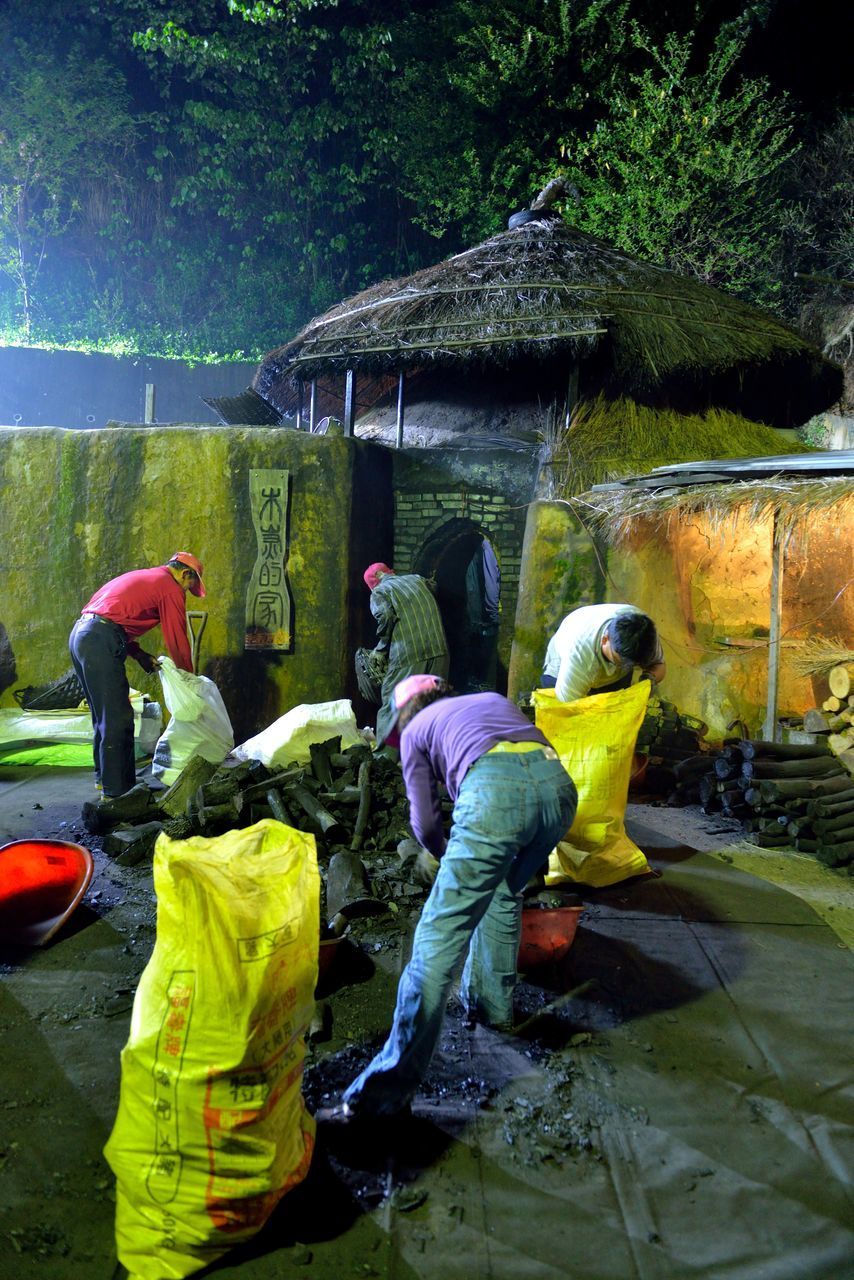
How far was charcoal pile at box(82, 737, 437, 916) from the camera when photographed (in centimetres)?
471

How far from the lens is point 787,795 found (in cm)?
572

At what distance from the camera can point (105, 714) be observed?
6.00m

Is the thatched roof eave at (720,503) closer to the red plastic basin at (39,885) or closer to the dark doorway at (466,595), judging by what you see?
the dark doorway at (466,595)

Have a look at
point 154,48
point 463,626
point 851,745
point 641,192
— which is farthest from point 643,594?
point 154,48

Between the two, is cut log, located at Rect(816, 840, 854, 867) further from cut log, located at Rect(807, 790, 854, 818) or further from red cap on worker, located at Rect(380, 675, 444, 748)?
red cap on worker, located at Rect(380, 675, 444, 748)

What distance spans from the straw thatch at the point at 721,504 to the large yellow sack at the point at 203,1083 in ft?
17.2

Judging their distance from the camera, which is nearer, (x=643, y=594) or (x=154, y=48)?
(x=643, y=594)

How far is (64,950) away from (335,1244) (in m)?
2.25

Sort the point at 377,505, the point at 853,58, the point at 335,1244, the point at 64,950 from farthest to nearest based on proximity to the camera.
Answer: the point at 853,58 < the point at 377,505 < the point at 64,950 < the point at 335,1244

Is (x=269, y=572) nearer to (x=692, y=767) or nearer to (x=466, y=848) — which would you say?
(x=692, y=767)

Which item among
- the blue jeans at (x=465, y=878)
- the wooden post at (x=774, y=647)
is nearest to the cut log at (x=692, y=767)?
the wooden post at (x=774, y=647)

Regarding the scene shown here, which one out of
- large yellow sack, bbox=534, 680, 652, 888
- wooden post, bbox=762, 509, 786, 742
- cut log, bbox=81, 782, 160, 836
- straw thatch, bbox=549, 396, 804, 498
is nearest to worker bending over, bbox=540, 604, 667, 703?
large yellow sack, bbox=534, 680, 652, 888

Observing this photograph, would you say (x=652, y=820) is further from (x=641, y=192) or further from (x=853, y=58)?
(x=853, y=58)

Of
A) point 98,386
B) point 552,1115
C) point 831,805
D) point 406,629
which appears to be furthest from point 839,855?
point 98,386
